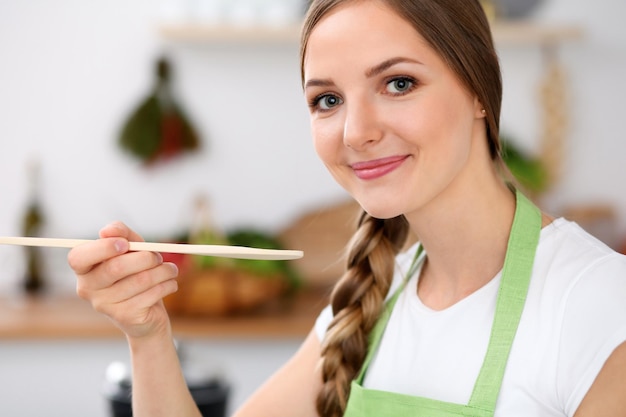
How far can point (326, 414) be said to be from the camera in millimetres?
1377

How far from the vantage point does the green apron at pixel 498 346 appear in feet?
3.69

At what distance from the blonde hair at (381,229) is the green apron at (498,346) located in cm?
9

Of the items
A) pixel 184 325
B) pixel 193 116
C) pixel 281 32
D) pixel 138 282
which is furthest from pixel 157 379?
pixel 193 116

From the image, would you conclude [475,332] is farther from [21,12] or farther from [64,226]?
[21,12]

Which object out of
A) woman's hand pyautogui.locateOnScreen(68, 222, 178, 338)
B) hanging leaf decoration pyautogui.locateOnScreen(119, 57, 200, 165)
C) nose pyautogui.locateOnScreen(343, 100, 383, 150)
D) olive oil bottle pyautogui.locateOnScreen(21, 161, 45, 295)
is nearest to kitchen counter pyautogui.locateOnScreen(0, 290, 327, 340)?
olive oil bottle pyautogui.locateOnScreen(21, 161, 45, 295)

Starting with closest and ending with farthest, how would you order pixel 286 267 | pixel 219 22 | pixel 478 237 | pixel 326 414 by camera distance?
pixel 478 237, pixel 326 414, pixel 286 267, pixel 219 22

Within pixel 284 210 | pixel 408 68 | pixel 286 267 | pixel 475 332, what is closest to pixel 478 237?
pixel 475 332

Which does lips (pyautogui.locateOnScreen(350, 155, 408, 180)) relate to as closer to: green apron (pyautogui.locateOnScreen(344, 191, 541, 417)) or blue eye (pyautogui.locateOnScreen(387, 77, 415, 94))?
blue eye (pyautogui.locateOnScreen(387, 77, 415, 94))

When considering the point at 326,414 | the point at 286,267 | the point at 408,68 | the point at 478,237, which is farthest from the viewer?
the point at 286,267

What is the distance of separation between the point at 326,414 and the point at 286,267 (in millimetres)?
1525

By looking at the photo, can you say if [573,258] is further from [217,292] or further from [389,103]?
[217,292]

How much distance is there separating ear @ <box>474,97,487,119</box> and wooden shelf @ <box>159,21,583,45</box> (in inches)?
79.6

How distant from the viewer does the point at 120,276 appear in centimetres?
115

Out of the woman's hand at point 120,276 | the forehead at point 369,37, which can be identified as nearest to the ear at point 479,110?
the forehead at point 369,37
